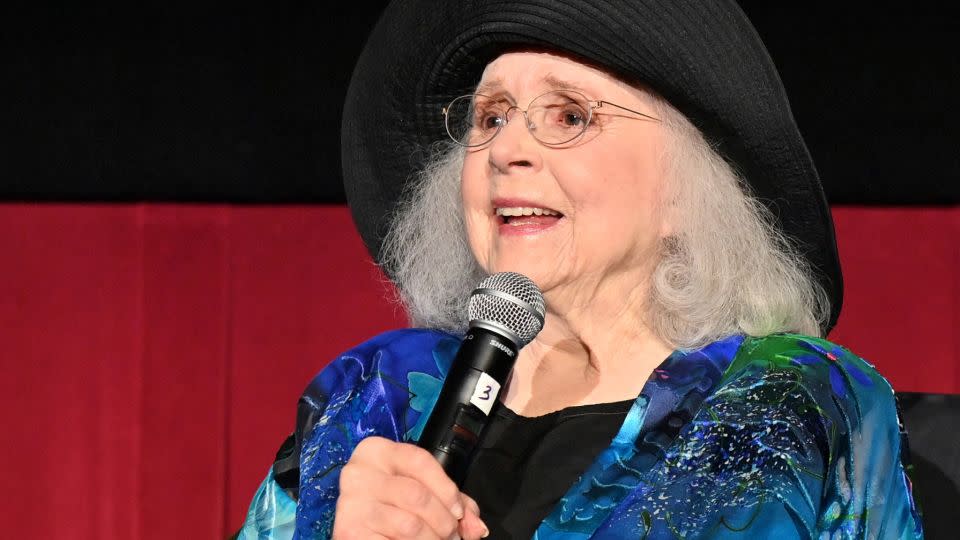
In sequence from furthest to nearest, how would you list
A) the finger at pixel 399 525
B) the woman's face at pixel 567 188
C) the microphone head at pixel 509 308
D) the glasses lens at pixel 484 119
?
the glasses lens at pixel 484 119 → the woman's face at pixel 567 188 → the microphone head at pixel 509 308 → the finger at pixel 399 525

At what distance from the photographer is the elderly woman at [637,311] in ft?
4.28

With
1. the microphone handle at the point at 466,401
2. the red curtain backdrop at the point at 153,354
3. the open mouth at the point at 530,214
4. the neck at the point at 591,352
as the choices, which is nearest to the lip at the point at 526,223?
the open mouth at the point at 530,214

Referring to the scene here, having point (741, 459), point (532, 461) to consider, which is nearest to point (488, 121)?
point (532, 461)

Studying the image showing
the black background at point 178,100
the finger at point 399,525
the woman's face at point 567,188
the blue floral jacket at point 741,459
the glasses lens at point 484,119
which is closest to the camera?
the finger at point 399,525

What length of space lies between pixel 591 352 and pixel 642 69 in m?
0.38

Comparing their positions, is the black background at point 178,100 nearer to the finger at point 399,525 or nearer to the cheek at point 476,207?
the cheek at point 476,207

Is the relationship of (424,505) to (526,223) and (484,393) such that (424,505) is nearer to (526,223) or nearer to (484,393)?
(484,393)

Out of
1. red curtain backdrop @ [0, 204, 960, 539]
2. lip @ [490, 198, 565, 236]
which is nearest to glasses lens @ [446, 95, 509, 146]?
lip @ [490, 198, 565, 236]

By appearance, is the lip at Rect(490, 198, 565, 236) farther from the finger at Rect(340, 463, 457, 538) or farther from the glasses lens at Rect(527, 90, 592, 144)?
the finger at Rect(340, 463, 457, 538)

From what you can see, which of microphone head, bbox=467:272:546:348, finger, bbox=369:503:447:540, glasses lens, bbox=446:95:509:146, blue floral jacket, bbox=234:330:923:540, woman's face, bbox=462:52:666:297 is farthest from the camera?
glasses lens, bbox=446:95:509:146

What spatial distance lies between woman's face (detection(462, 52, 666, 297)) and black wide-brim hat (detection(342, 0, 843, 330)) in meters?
0.04

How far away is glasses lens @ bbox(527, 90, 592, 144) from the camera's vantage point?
1470mm

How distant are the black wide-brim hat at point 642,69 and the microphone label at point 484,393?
54 centimetres

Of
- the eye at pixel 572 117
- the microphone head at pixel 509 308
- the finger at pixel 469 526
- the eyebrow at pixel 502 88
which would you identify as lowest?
the finger at pixel 469 526
